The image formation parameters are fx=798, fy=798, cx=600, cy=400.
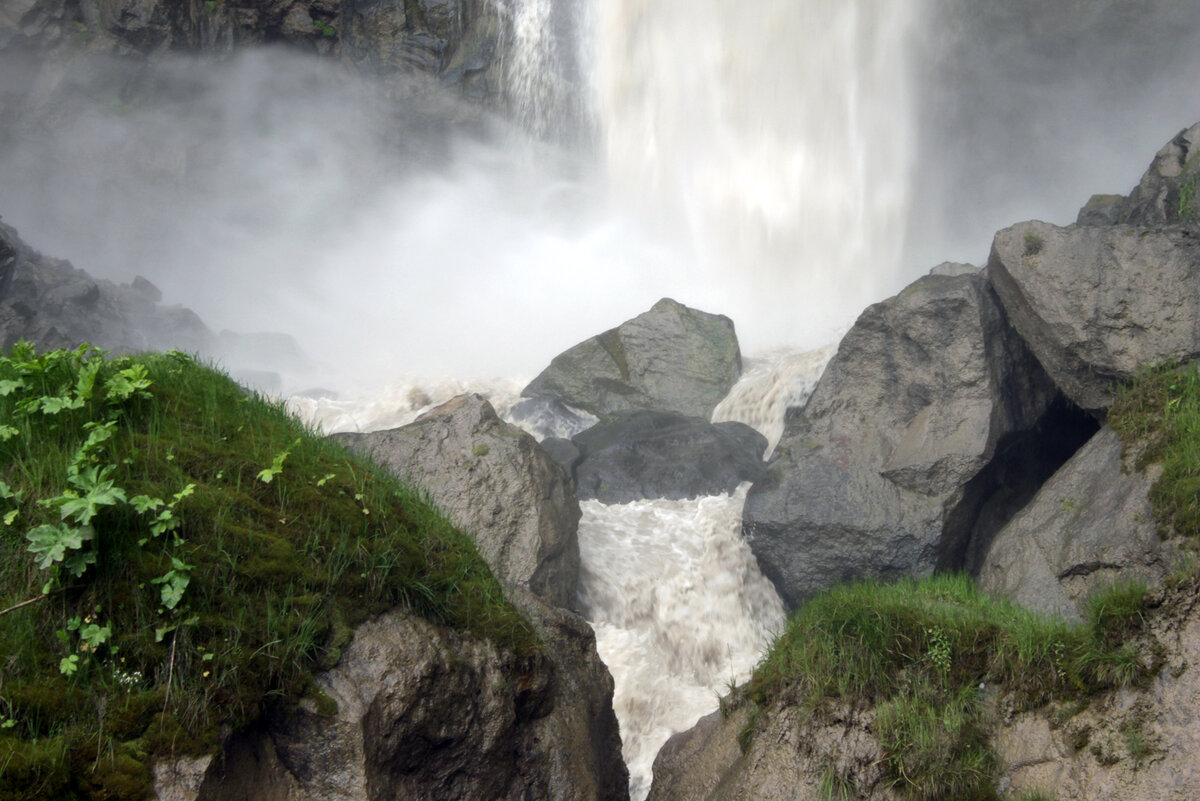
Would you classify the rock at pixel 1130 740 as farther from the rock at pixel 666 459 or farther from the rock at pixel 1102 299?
the rock at pixel 666 459

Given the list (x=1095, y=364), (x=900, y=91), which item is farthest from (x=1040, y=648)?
(x=900, y=91)

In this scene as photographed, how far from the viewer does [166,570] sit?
2.76 metres

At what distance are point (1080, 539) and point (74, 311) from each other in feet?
61.4

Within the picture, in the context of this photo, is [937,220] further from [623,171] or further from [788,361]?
[788,361]

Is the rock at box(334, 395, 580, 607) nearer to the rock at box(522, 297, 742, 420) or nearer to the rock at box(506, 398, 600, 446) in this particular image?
the rock at box(506, 398, 600, 446)

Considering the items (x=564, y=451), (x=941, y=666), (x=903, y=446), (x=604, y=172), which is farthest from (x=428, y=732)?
(x=604, y=172)

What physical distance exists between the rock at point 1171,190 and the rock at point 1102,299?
0.46m

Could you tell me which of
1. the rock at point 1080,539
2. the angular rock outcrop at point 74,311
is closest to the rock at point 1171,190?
the rock at point 1080,539

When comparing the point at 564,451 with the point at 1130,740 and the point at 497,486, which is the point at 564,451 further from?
the point at 1130,740

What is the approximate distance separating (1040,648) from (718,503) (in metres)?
6.52

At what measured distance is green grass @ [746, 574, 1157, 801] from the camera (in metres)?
3.38

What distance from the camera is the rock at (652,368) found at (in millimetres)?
13961

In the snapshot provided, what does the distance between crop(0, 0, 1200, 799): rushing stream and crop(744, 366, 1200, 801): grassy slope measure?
11.9 meters

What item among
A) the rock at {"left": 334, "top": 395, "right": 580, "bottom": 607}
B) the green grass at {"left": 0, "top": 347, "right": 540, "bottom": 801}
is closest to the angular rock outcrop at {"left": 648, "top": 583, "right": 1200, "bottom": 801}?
the green grass at {"left": 0, "top": 347, "right": 540, "bottom": 801}
